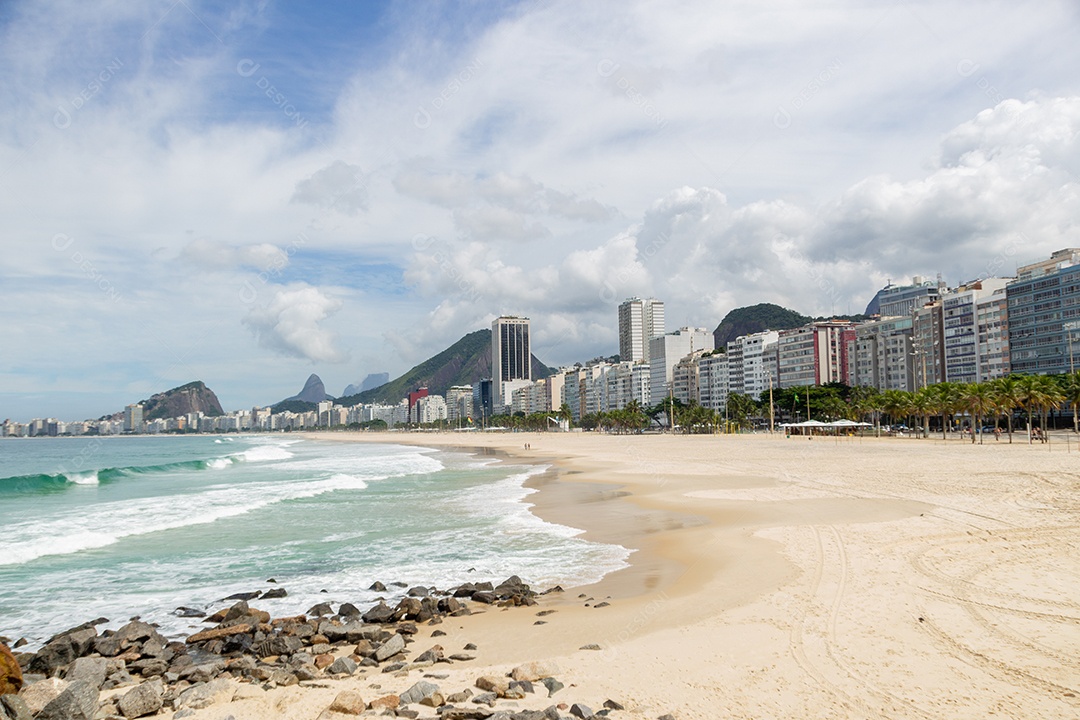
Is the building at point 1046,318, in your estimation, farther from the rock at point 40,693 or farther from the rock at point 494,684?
the rock at point 40,693

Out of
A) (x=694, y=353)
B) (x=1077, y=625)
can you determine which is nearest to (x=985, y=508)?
(x=1077, y=625)

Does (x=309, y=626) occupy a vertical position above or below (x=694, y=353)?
below

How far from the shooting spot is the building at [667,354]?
175 meters

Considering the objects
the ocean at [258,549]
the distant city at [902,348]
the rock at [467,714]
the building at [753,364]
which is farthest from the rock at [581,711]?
the building at [753,364]

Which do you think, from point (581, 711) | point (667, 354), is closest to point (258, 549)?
point (581, 711)

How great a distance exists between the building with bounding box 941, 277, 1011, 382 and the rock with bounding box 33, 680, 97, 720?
111011 mm

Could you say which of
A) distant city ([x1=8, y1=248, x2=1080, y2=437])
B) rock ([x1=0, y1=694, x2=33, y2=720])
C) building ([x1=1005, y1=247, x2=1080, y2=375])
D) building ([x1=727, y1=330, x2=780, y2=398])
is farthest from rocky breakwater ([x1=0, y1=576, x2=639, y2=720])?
building ([x1=727, y1=330, x2=780, y2=398])

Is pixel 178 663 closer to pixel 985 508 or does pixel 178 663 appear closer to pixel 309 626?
pixel 309 626

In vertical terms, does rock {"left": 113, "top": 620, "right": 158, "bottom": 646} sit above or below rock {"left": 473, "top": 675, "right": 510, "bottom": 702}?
below

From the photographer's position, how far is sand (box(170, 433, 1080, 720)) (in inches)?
250

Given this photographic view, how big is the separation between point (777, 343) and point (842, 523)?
5194 inches

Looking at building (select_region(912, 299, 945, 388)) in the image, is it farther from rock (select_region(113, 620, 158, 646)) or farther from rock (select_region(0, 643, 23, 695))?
rock (select_region(0, 643, 23, 695))

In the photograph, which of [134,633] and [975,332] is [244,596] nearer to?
[134,633]

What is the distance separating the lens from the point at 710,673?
707cm
